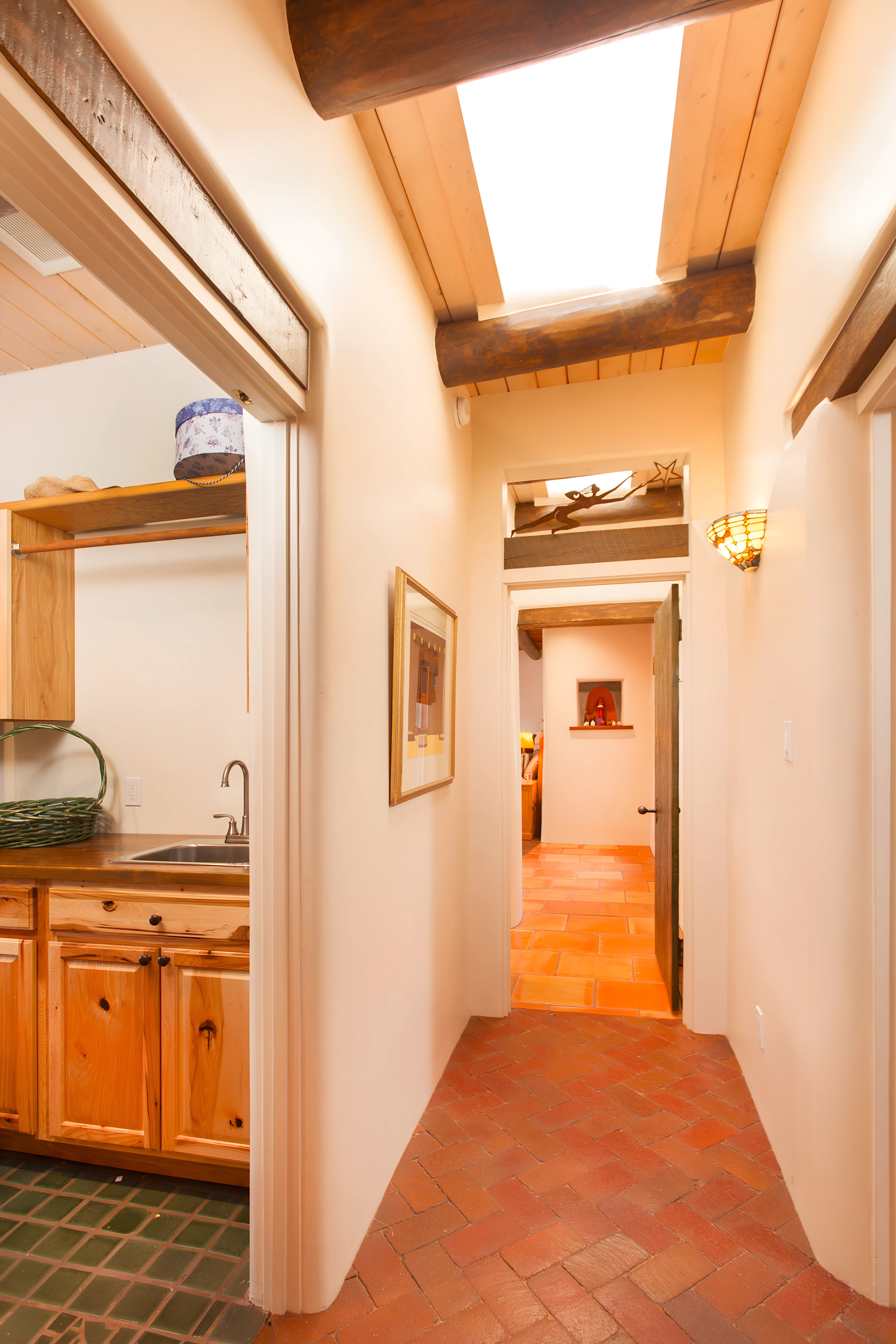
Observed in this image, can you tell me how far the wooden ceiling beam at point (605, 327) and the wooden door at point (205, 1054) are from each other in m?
2.30

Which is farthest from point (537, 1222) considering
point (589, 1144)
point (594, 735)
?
point (594, 735)

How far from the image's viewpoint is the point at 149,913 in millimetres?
1919

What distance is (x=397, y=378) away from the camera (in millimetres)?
2123

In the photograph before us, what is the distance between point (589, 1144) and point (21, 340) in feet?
12.0

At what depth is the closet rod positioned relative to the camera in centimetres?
239

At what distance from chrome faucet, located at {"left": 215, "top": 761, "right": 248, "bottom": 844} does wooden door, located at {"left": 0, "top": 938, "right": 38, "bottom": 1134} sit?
2.14ft

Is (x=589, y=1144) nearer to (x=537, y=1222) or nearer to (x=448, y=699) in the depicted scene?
(x=537, y=1222)

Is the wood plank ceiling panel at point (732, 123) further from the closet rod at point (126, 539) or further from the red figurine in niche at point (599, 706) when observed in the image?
the red figurine in niche at point (599, 706)

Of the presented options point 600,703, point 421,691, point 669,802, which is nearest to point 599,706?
point 600,703

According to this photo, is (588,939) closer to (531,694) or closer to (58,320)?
(58,320)

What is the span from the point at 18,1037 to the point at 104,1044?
295mm

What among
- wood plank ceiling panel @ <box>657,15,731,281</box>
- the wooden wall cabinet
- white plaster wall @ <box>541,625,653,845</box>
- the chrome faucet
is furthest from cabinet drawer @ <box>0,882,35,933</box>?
white plaster wall @ <box>541,625,653,845</box>

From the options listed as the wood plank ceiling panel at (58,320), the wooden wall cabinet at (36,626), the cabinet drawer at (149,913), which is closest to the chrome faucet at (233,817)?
the cabinet drawer at (149,913)

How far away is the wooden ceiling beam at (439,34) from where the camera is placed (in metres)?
1.30
